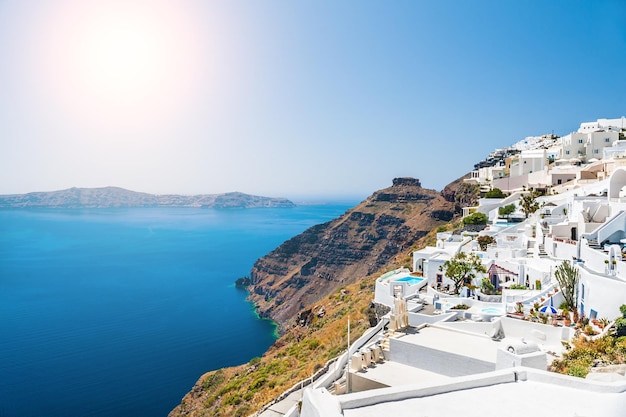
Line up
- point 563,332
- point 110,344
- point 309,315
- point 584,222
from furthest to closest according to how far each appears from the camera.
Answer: point 110,344 → point 309,315 → point 584,222 → point 563,332

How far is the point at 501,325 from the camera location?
509 inches

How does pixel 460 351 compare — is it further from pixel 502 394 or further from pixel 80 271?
pixel 80 271

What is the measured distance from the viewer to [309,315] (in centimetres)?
3756

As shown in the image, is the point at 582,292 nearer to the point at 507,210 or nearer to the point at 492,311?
the point at 492,311

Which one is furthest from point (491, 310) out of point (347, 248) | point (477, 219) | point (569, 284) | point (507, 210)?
point (347, 248)

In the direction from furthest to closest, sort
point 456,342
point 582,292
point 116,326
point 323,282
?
point 323,282 → point 116,326 → point 582,292 → point 456,342

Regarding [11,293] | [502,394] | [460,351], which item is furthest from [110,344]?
[502,394]

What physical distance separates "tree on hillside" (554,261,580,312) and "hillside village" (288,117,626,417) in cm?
4

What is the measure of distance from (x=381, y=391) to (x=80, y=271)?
352 ft

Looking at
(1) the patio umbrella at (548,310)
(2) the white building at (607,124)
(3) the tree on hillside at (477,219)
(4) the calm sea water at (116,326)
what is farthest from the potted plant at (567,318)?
(2) the white building at (607,124)

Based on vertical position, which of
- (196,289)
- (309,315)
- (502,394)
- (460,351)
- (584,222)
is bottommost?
(196,289)

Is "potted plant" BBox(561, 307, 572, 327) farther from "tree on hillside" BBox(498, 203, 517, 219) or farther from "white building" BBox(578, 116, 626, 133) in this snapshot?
"white building" BBox(578, 116, 626, 133)

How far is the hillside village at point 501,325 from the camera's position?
246 inches

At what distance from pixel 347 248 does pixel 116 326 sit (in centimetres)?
4522
